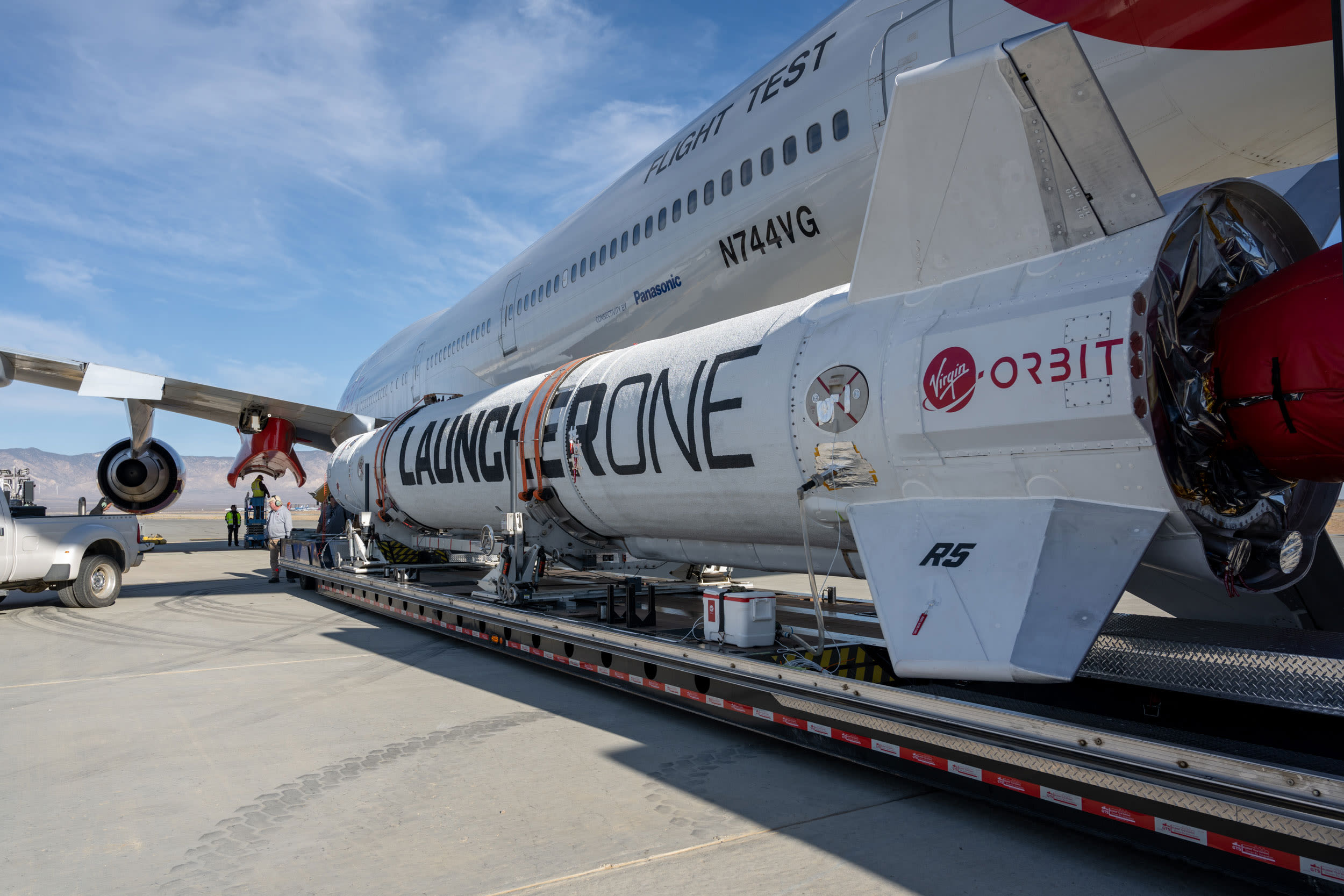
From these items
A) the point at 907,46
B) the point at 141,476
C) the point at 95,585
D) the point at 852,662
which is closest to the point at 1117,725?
the point at 852,662

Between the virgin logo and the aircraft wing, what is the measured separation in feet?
41.7

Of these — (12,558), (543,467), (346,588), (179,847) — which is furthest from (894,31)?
(12,558)

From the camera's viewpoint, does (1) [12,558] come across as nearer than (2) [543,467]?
No

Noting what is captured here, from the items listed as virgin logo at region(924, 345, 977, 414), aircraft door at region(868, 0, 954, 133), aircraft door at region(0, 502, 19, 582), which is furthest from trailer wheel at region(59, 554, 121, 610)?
virgin logo at region(924, 345, 977, 414)

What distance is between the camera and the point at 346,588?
1066cm

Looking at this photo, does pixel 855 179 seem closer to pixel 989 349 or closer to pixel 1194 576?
pixel 989 349

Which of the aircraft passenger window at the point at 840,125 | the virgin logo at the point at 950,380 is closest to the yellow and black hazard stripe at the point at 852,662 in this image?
the virgin logo at the point at 950,380

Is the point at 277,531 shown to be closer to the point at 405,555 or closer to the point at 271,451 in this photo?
the point at 271,451

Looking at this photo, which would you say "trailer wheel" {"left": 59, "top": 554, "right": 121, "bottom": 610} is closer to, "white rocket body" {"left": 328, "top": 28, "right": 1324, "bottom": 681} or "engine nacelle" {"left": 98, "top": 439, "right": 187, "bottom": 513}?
"engine nacelle" {"left": 98, "top": 439, "right": 187, "bottom": 513}

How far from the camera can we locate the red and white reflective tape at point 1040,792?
2.60m

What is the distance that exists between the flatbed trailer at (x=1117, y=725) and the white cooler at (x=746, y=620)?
0.10 m

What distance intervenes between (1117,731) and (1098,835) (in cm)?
71

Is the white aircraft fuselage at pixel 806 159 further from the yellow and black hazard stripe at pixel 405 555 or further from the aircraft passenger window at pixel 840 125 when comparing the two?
the yellow and black hazard stripe at pixel 405 555

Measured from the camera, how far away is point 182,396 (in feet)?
48.6
